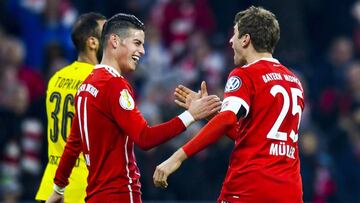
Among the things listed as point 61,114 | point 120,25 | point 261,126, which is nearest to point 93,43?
point 61,114

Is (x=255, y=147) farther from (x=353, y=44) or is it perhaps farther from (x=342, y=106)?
(x=353, y=44)

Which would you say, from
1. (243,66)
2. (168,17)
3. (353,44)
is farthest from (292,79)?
(353,44)

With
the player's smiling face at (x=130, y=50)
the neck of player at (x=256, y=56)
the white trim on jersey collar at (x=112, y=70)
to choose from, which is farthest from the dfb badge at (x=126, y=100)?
the neck of player at (x=256, y=56)

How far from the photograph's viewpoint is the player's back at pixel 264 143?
8398mm

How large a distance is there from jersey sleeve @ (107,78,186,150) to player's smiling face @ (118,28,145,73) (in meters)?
0.32

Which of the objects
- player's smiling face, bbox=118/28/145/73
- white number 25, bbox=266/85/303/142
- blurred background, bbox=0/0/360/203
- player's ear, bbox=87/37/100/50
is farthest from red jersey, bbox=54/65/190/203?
blurred background, bbox=0/0/360/203

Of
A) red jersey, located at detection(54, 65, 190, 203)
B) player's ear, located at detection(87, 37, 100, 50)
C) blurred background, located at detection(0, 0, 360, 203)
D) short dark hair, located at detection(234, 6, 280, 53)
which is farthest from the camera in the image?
blurred background, located at detection(0, 0, 360, 203)

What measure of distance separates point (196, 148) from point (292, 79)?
1.02 meters

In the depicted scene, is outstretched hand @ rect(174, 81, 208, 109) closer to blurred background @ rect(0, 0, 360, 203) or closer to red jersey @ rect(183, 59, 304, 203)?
red jersey @ rect(183, 59, 304, 203)

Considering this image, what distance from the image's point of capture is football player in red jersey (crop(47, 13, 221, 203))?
845 centimetres

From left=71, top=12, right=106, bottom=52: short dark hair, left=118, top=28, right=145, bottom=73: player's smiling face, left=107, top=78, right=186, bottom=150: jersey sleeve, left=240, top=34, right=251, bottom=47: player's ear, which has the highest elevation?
left=71, top=12, right=106, bottom=52: short dark hair

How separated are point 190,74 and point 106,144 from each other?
8.41 metres

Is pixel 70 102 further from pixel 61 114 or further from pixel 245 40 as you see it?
pixel 245 40

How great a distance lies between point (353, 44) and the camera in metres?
18.5
